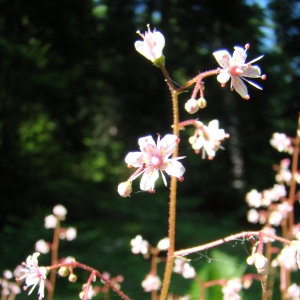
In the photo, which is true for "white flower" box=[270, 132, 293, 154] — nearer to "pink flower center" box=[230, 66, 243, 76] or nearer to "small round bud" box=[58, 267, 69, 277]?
"pink flower center" box=[230, 66, 243, 76]

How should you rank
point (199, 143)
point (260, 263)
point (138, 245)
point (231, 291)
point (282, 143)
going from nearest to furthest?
point (260, 263) < point (199, 143) < point (231, 291) < point (138, 245) < point (282, 143)

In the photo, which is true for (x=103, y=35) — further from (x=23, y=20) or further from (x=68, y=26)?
(x=23, y=20)

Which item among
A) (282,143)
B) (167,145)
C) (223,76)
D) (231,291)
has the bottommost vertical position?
(231,291)

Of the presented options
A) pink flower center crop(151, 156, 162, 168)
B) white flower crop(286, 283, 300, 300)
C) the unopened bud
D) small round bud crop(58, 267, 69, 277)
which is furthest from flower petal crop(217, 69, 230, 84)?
white flower crop(286, 283, 300, 300)

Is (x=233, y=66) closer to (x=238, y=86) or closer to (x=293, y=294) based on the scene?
(x=238, y=86)

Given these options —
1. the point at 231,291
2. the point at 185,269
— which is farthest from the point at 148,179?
the point at 185,269

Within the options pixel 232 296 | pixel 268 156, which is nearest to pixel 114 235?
pixel 268 156
